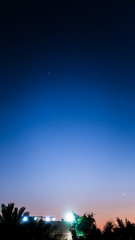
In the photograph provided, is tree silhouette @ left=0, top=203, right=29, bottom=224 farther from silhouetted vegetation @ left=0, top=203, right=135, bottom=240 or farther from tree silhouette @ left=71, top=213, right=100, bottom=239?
tree silhouette @ left=71, top=213, right=100, bottom=239

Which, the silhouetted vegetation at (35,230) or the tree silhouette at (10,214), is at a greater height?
the tree silhouette at (10,214)

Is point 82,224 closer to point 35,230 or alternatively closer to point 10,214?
point 10,214

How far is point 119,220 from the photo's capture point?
16.7 meters

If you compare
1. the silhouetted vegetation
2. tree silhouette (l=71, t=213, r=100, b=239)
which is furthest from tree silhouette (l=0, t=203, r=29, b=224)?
tree silhouette (l=71, t=213, r=100, b=239)

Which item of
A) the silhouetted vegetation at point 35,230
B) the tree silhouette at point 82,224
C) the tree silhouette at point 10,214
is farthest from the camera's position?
the tree silhouette at point 82,224

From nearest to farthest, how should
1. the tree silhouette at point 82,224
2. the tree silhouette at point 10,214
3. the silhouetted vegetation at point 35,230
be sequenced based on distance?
the silhouetted vegetation at point 35,230 < the tree silhouette at point 10,214 < the tree silhouette at point 82,224

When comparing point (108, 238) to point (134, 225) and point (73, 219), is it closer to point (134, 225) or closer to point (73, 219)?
point (134, 225)

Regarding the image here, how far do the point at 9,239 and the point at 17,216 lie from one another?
8989 mm

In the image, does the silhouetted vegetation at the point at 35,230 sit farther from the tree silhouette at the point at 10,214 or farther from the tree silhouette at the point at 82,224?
the tree silhouette at the point at 82,224

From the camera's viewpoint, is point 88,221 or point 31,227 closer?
point 31,227

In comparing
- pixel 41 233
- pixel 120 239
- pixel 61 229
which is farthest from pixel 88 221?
pixel 41 233

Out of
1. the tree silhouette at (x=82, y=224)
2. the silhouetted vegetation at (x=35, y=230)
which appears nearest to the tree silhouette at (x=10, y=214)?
the silhouetted vegetation at (x=35, y=230)

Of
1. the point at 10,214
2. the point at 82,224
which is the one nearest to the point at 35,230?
the point at 10,214

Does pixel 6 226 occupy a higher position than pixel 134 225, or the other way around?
pixel 6 226
